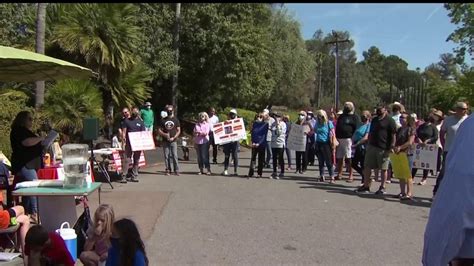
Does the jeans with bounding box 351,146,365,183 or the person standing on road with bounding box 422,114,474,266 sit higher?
the person standing on road with bounding box 422,114,474,266

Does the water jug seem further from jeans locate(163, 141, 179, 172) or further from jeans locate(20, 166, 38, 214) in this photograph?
jeans locate(163, 141, 179, 172)

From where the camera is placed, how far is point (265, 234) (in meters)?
7.27

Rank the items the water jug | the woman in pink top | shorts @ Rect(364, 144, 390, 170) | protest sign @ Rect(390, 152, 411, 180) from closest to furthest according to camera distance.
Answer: the water jug → protest sign @ Rect(390, 152, 411, 180) → shorts @ Rect(364, 144, 390, 170) → the woman in pink top

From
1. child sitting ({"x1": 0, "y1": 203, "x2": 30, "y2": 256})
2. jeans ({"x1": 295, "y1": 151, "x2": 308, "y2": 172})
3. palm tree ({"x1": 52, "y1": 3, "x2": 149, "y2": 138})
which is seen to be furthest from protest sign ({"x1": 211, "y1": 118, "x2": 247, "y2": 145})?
child sitting ({"x1": 0, "y1": 203, "x2": 30, "y2": 256})

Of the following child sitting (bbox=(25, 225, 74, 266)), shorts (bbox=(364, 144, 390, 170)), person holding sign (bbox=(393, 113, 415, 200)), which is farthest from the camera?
shorts (bbox=(364, 144, 390, 170))

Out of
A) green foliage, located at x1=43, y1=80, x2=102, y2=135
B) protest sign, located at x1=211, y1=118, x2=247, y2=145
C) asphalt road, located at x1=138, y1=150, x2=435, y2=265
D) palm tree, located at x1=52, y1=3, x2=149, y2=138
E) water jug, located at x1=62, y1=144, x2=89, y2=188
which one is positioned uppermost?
palm tree, located at x1=52, y1=3, x2=149, y2=138

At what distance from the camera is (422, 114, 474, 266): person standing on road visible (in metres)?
2.04

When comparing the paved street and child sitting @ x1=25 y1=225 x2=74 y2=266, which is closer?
child sitting @ x1=25 y1=225 x2=74 y2=266

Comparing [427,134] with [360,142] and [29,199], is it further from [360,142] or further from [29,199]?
[29,199]

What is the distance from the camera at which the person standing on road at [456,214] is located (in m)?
2.04

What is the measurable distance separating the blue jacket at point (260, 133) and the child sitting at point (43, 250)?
28.5ft

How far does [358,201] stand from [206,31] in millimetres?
17967

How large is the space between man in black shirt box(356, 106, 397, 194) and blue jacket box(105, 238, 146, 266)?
7.32 metres

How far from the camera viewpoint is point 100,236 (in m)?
5.06
